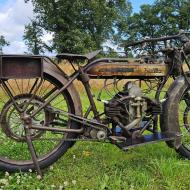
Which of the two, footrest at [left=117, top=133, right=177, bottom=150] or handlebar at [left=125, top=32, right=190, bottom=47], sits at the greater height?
handlebar at [left=125, top=32, right=190, bottom=47]

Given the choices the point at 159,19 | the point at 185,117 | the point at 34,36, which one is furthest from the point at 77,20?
the point at 185,117

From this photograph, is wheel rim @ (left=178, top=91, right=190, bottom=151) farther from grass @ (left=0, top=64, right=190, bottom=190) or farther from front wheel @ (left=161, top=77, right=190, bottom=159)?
grass @ (left=0, top=64, right=190, bottom=190)

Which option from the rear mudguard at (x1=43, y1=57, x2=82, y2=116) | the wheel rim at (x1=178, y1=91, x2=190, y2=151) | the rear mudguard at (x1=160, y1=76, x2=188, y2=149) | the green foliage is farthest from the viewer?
the green foliage

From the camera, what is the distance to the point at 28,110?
5.38 metres

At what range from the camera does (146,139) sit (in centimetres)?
559

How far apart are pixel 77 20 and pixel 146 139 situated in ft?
154

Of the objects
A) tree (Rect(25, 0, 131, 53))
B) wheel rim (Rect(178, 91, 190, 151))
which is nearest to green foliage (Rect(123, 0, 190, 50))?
tree (Rect(25, 0, 131, 53))

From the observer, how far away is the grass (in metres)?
4.90

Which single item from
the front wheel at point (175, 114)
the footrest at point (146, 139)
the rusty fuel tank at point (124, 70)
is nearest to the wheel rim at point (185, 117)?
the front wheel at point (175, 114)

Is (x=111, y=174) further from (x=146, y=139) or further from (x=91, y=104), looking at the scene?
(x=91, y=104)

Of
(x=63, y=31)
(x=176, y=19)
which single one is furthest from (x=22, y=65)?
(x=176, y=19)

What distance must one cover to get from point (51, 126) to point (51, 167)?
0.47 metres

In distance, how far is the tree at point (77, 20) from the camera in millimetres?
48375

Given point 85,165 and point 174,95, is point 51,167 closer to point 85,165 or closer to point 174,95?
point 85,165
